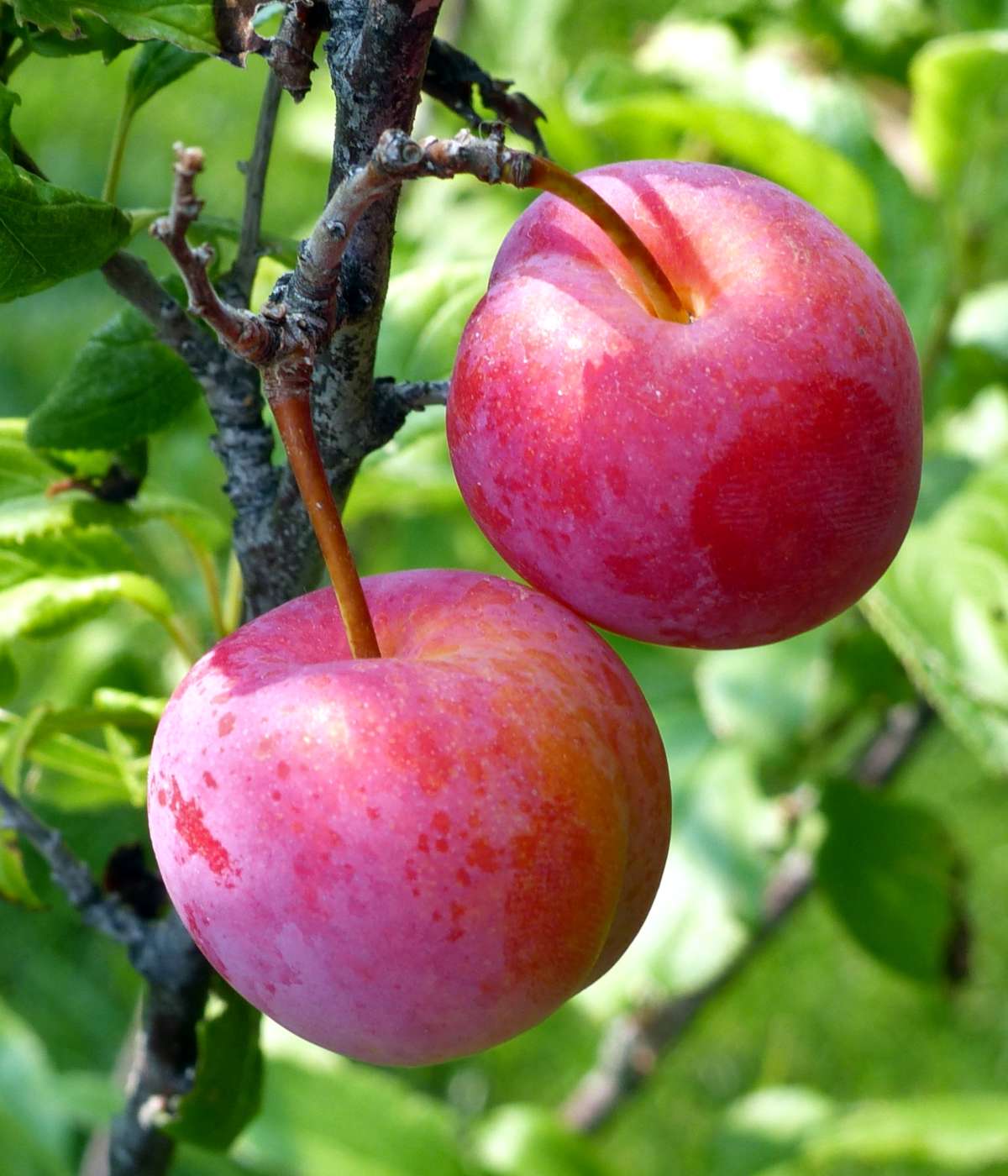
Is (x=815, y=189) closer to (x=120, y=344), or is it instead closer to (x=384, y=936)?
(x=120, y=344)

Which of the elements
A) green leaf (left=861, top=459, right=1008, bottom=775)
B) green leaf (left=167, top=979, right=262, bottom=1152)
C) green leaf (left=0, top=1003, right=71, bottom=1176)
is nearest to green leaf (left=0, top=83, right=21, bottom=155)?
green leaf (left=167, top=979, right=262, bottom=1152)

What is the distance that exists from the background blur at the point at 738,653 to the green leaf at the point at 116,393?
0.06 metres

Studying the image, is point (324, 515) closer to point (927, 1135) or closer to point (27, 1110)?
point (927, 1135)

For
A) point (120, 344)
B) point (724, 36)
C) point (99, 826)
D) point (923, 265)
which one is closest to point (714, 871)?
point (923, 265)

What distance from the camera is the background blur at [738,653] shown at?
950 mm

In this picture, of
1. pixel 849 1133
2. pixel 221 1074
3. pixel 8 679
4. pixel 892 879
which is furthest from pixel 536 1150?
pixel 8 679

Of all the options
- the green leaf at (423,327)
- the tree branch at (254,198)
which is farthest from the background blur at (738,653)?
the tree branch at (254,198)

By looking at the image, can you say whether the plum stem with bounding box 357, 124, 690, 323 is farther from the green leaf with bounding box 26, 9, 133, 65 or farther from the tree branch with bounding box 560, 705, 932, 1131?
the tree branch with bounding box 560, 705, 932, 1131

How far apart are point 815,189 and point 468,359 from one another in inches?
27.7

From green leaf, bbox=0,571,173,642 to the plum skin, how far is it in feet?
0.70

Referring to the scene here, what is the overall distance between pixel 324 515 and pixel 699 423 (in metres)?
0.14

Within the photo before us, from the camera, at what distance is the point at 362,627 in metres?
0.50

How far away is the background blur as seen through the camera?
950 mm

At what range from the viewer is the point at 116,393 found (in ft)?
2.19
